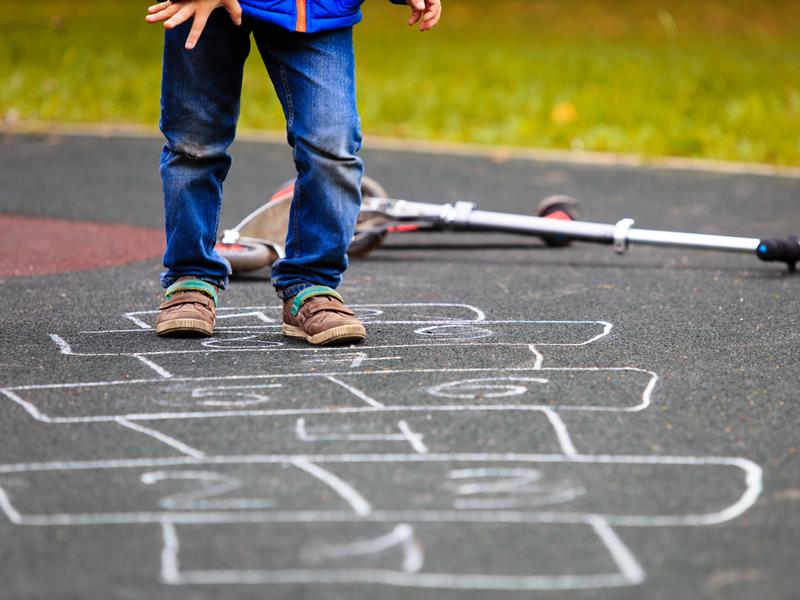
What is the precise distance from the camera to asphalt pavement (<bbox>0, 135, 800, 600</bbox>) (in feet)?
7.26

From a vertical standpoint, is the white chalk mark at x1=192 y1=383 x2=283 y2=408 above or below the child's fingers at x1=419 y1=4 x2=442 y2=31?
below

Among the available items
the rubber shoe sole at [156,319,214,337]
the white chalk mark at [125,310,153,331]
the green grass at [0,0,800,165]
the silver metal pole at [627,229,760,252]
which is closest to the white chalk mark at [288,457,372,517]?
the rubber shoe sole at [156,319,214,337]

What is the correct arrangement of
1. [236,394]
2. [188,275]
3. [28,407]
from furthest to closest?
[188,275]
[236,394]
[28,407]

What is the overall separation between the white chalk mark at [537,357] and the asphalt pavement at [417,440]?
2cm

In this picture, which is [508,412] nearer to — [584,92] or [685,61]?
[584,92]

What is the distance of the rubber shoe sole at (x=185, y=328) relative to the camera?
3770mm

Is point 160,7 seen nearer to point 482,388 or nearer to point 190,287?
point 190,287

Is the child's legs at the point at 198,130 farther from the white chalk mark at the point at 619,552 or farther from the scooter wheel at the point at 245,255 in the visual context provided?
the white chalk mark at the point at 619,552

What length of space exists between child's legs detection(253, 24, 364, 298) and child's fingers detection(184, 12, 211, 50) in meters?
0.23

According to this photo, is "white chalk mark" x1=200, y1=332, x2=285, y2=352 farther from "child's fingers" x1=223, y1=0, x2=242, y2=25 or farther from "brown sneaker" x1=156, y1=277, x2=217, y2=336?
"child's fingers" x1=223, y1=0, x2=242, y2=25

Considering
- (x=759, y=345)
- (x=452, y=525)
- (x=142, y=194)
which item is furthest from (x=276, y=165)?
(x=452, y=525)

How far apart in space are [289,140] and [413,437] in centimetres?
120

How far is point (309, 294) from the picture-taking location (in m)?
3.79

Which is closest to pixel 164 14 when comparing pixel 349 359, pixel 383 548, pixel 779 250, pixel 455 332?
pixel 349 359
